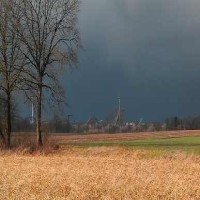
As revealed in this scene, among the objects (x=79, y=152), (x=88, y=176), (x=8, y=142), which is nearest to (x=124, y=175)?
(x=88, y=176)

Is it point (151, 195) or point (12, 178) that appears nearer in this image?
point (151, 195)

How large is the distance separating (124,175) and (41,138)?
1115 inches

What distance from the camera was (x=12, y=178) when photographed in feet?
48.5

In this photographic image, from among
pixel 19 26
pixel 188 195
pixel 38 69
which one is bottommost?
pixel 188 195

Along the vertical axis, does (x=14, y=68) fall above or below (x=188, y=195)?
above

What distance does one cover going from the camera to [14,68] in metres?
43.4

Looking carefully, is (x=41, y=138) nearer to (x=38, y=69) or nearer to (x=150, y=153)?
(x=38, y=69)

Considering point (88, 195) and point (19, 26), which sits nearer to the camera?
point (88, 195)

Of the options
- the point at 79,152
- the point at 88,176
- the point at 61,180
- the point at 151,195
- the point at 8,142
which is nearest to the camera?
the point at 151,195

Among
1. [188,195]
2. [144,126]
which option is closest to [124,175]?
[188,195]

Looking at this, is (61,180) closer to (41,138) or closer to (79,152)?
(79,152)

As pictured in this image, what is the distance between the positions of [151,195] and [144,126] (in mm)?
119056

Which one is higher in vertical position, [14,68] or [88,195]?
[14,68]

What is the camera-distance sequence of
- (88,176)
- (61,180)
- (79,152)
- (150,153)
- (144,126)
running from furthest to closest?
(144,126), (79,152), (150,153), (88,176), (61,180)
